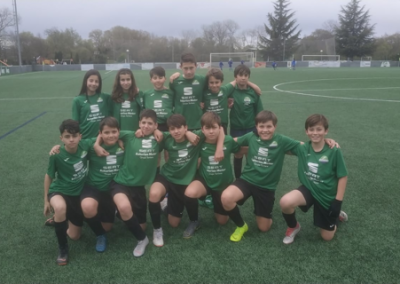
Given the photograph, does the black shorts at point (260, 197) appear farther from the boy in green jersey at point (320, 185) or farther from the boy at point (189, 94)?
the boy at point (189, 94)

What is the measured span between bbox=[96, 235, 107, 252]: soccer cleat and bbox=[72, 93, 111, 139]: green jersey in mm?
1240

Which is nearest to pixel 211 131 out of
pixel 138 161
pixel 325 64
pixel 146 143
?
pixel 146 143

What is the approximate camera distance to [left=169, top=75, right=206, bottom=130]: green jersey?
157 inches

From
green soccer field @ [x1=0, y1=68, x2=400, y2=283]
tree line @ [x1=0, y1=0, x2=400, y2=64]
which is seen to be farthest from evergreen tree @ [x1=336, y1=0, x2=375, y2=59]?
green soccer field @ [x1=0, y1=68, x2=400, y2=283]

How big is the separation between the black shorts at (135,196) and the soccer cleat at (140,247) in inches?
11.4

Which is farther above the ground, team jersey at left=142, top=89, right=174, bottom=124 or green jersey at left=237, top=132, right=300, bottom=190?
team jersey at left=142, top=89, right=174, bottom=124

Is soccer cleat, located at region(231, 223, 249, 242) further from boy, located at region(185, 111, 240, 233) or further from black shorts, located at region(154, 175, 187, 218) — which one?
black shorts, located at region(154, 175, 187, 218)

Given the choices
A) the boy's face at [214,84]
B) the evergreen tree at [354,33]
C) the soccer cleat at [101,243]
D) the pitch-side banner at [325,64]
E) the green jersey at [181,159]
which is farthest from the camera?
the evergreen tree at [354,33]

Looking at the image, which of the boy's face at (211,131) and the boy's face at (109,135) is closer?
the boy's face at (109,135)

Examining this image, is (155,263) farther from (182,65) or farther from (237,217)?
(182,65)

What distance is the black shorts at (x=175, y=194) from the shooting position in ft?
10.9

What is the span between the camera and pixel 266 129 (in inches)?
125

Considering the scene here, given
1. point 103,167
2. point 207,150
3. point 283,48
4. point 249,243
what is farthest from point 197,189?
point 283,48

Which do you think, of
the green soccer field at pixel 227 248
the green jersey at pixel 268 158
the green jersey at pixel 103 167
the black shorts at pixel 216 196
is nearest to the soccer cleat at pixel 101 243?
the green soccer field at pixel 227 248
